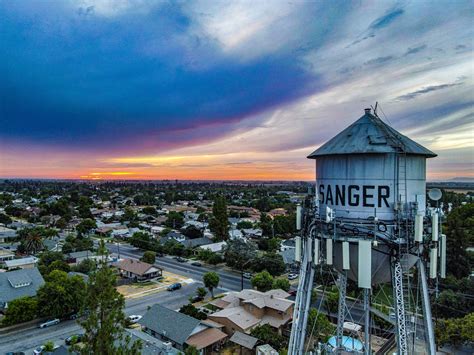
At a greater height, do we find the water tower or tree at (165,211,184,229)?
the water tower

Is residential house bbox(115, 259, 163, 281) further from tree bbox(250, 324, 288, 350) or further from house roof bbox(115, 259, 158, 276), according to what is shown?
tree bbox(250, 324, 288, 350)

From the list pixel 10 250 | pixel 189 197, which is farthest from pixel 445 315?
pixel 189 197

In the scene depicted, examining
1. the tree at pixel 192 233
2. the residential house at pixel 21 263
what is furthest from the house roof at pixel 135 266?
the tree at pixel 192 233

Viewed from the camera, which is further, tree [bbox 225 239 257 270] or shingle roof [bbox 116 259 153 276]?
tree [bbox 225 239 257 270]

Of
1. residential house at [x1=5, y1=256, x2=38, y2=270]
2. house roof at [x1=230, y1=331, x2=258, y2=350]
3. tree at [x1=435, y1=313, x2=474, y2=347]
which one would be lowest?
house roof at [x1=230, y1=331, x2=258, y2=350]

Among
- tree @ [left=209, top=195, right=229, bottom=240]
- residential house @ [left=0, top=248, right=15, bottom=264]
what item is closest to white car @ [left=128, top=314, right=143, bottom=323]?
residential house @ [left=0, top=248, right=15, bottom=264]

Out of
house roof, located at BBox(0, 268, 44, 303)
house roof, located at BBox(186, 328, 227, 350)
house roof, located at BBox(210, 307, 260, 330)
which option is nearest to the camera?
house roof, located at BBox(186, 328, 227, 350)

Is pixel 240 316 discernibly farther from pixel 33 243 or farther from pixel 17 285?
pixel 33 243

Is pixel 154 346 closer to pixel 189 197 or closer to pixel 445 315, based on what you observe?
pixel 445 315

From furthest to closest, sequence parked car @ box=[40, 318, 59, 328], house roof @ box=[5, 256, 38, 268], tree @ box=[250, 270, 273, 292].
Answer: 1. house roof @ box=[5, 256, 38, 268]
2. tree @ box=[250, 270, 273, 292]
3. parked car @ box=[40, 318, 59, 328]
